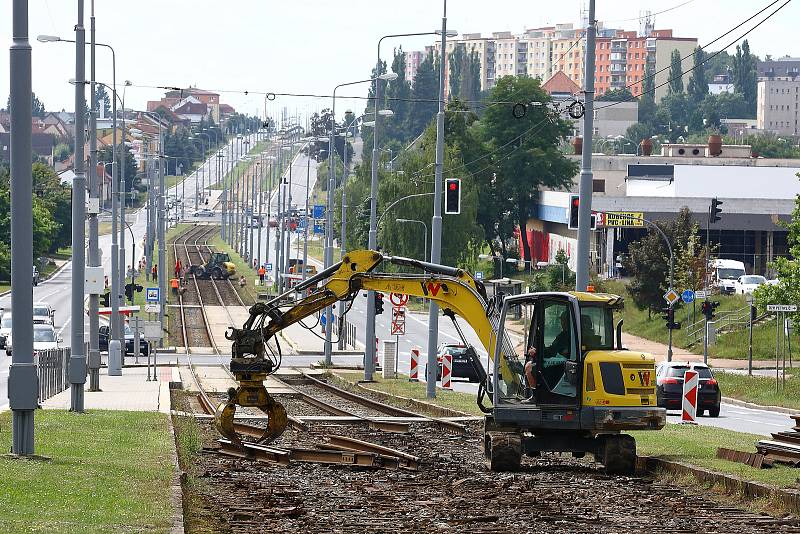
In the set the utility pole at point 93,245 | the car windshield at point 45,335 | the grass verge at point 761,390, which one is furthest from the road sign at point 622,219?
the utility pole at point 93,245

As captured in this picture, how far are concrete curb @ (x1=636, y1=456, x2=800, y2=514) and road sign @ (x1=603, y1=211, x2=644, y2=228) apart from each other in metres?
70.9

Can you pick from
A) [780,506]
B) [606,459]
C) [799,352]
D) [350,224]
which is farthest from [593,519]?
[350,224]

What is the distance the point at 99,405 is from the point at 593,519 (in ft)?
66.4

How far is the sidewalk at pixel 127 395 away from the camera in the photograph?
33906 millimetres

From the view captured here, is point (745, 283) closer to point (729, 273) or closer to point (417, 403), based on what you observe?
point (729, 273)

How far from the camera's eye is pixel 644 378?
21.2 meters

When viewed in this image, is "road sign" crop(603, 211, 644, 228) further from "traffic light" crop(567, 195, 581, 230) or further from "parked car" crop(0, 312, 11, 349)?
"traffic light" crop(567, 195, 581, 230)

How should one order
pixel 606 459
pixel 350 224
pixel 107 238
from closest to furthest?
pixel 606 459 → pixel 350 224 → pixel 107 238

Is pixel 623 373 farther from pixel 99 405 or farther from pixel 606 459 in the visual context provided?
pixel 99 405

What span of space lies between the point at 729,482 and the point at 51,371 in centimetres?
2445

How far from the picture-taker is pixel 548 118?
11156cm

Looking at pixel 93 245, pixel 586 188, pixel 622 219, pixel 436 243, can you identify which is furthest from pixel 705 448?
pixel 622 219

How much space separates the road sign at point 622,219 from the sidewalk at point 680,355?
1486cm

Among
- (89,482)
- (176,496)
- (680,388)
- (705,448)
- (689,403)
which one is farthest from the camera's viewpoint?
(680,388)
